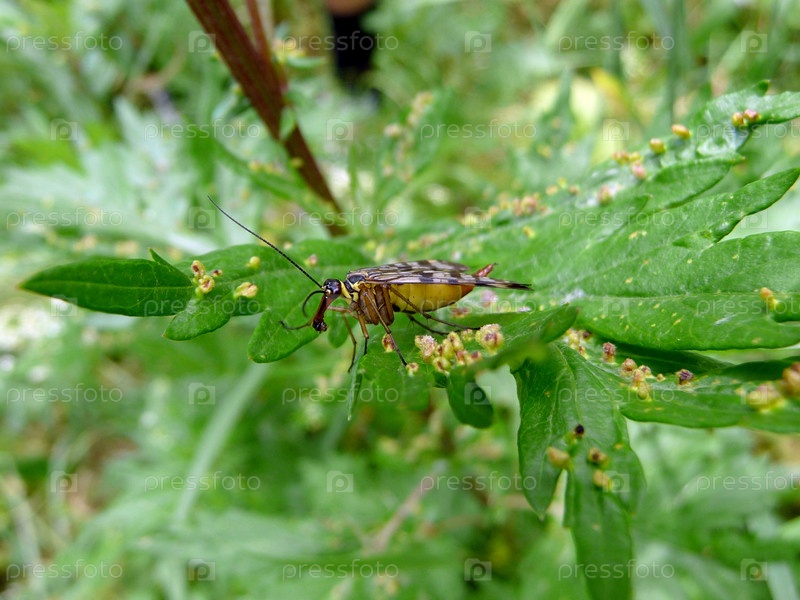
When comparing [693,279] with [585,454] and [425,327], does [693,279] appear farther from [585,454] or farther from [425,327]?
[425,327]

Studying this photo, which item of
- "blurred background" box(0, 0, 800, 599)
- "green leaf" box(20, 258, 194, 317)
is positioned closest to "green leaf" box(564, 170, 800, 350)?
"blurred background" box(0, 0, 800, 599)

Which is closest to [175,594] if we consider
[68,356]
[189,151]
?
[68,356]

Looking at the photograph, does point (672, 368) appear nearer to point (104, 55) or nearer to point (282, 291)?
point (282, 291)

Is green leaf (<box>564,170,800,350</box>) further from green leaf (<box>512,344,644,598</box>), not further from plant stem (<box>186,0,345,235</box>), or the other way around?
plant stem (<box>186,0,345,235</box>)

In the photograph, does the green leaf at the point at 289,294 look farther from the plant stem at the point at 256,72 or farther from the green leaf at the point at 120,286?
the plant stem at the point at 256,72

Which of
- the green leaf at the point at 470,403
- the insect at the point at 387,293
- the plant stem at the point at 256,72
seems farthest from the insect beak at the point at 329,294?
the plant stem at the point at 256,72
